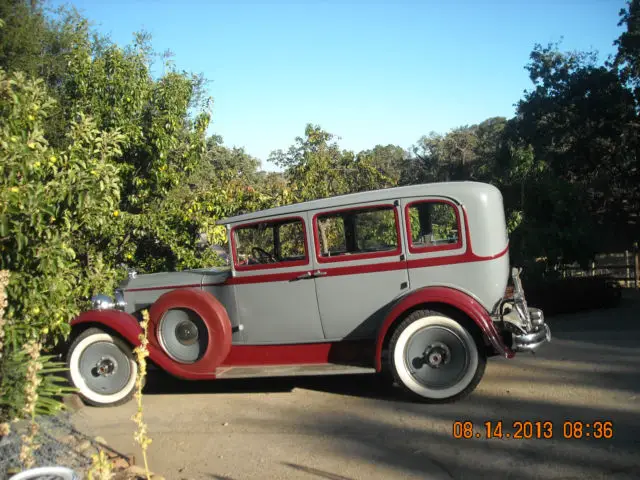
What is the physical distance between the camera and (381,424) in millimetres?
5184

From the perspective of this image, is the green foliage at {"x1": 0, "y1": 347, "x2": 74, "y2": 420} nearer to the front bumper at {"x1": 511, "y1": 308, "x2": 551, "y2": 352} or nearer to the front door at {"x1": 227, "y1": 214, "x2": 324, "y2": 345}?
the front door at {"x1": 227, "y1": 214, "x2": 324, "y2": 345}

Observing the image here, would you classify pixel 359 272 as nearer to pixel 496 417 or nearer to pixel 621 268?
pixel 496 417

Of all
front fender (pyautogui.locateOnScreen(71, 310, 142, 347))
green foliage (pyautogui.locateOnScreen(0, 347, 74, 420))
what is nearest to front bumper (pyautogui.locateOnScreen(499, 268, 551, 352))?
front fender (pyautogui.locateOnScreen(71, 310, 142, 347))

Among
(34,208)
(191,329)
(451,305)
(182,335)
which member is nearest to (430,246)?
(451,305)

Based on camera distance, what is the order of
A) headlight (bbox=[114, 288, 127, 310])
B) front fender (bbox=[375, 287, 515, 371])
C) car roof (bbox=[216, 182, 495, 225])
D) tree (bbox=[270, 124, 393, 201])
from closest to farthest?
1. front fender (bbox=[375, 287, 515, 371])
2. car roof (bbox=[216, 182, 495, 225])
3. headlight (bbox=[114, 288, 127, 310])
4. tree (bbox=[270, 124, 393, 201])

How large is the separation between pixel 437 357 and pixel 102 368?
11.8ft

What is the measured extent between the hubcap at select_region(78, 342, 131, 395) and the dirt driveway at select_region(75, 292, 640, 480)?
0.26 meters

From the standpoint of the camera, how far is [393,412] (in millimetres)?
5496

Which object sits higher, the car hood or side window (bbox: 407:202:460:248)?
side window (bbox: 407:202:460:248)

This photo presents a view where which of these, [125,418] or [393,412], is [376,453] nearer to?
[393,412]

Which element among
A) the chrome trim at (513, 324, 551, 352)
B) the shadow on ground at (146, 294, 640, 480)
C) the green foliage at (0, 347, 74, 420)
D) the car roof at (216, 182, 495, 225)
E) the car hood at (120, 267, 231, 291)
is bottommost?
the shadow on ground at (146, 294, 640, 480)

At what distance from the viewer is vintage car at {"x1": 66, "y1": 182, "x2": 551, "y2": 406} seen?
5.64 metres

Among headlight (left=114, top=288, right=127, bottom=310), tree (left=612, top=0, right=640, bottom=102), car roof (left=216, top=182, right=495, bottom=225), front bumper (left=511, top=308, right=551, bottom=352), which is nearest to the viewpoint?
front bumper (left=511, top=308, right=551, bottom=352)

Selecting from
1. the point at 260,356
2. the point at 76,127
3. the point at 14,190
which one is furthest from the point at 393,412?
the point at 76,127
